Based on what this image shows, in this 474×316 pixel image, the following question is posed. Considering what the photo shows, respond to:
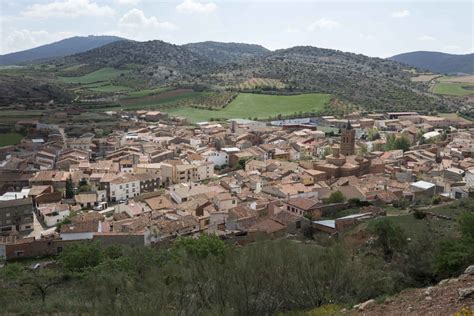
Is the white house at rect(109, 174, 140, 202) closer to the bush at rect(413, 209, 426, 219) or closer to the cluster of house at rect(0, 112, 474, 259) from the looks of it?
the cluster of house at rect(0, 112, 474, 259)

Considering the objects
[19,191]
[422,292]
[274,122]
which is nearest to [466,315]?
[422,292]

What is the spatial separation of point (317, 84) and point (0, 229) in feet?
309

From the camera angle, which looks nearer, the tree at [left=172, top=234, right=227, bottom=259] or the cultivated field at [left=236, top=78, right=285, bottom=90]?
the tree at [left=172, top=234, right=227, bottom=259]

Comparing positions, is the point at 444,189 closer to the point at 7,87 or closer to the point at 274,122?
the point at 274,122

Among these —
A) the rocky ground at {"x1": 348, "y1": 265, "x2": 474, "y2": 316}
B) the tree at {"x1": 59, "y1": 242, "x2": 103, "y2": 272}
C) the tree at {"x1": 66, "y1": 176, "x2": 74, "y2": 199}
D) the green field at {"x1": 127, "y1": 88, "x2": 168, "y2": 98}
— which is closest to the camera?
the rocky ground at {"x1": 348, "y1": 265, "x2": 474, "y2": 316}

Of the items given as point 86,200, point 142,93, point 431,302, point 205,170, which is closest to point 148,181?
point 86,200

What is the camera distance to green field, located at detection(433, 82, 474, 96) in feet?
398

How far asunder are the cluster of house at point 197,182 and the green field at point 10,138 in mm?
1688

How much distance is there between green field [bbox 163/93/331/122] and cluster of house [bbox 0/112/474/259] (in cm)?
2208

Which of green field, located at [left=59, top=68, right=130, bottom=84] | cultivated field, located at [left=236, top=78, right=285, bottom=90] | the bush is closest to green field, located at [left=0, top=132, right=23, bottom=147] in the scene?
the bush

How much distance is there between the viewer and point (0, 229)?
2920 cm

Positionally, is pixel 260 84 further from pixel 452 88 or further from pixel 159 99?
pixel 452 88

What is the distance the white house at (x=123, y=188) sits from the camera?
3656cm

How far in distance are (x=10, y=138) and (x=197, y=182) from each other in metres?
28.9
